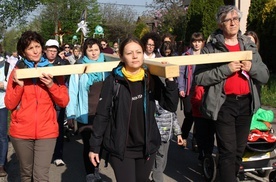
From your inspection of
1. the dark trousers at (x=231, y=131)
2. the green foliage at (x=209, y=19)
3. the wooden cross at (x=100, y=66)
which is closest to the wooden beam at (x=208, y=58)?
the wooden cross at (x=100, y=66)

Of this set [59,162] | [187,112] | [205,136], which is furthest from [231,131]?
[59,162]

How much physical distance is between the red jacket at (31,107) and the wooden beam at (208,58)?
1147mm

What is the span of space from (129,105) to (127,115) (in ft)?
0.29

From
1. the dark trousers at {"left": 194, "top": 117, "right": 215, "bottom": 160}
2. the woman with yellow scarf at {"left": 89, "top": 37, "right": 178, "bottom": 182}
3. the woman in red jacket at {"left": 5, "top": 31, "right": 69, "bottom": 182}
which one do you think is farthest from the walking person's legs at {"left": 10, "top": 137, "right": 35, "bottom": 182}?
the dark trousers at {"left": 194, "top": 117, "right": 215, "bottom": 160}

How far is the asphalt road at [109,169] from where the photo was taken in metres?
5.70

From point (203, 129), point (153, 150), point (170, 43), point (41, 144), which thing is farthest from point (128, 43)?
point (170, 43)

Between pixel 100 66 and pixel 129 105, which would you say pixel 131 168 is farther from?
pixel 100 66

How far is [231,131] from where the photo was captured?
4.25m

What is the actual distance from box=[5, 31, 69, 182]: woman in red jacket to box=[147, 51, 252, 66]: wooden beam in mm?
1175

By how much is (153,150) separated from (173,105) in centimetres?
44

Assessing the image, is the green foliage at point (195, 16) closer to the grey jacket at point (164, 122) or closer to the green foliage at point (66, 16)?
the grey jacket at point (164, 122)

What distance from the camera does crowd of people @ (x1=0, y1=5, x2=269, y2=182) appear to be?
11.5 feet

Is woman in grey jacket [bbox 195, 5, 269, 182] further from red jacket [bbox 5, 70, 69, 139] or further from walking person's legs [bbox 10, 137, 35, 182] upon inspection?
walking person's legs [bbox 10, 137, 35, 182]

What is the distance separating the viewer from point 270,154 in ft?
17.0
